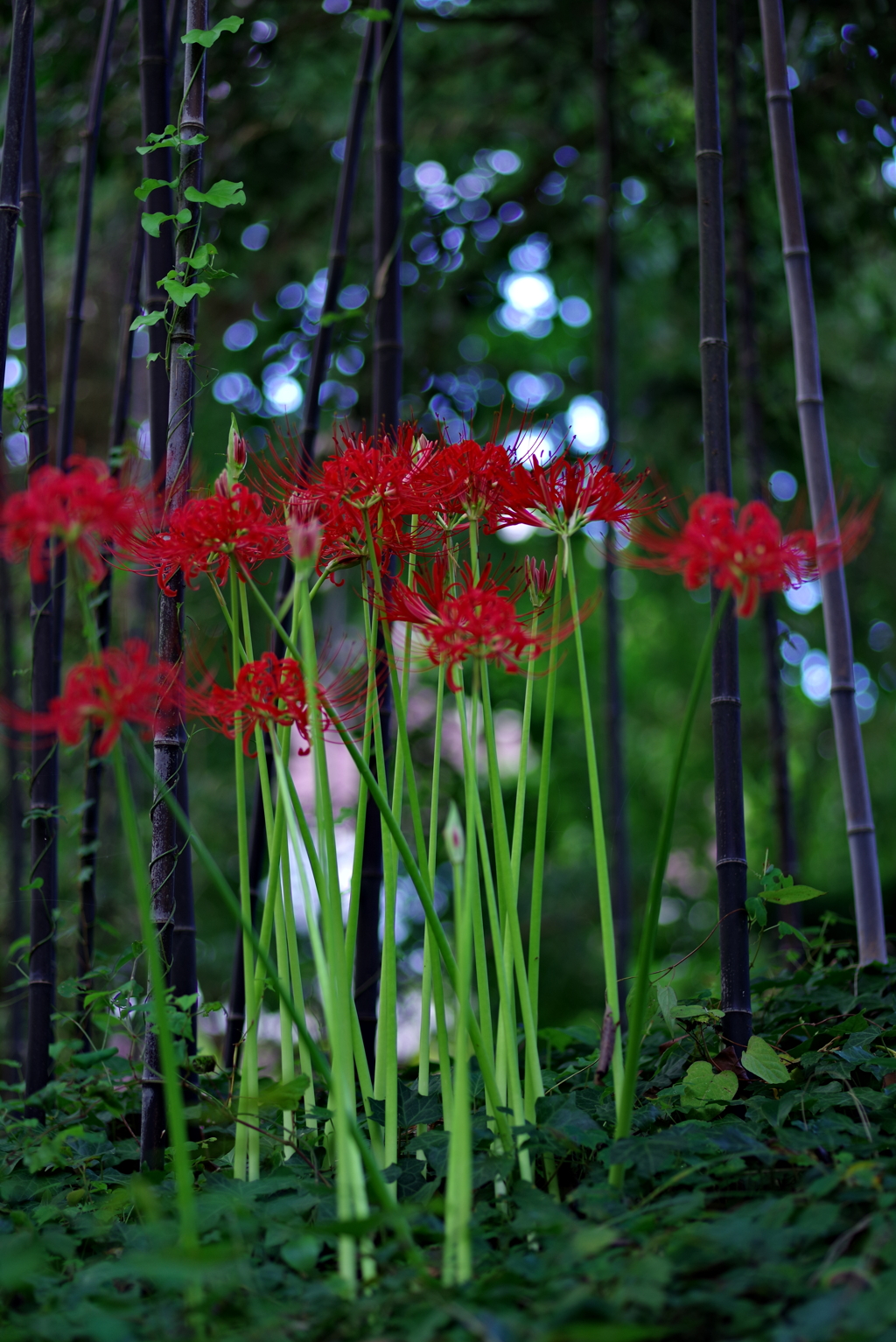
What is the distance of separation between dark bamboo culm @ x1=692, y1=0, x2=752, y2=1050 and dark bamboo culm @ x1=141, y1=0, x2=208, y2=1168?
73 cm

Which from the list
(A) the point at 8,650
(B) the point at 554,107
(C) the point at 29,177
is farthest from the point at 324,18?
(A) the point at 8,650

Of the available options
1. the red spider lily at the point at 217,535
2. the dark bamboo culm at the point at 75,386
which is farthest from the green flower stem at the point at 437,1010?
the dark bamboo culm at the point at 75,386

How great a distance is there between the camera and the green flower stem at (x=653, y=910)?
106 cm

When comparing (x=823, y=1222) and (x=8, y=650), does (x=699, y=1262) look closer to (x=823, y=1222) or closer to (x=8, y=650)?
(x=823, y=1222)

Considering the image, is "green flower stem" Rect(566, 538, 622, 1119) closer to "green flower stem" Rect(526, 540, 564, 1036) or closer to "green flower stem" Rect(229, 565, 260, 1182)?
"green flower stem" Rect(526, 540, 564, 1036)

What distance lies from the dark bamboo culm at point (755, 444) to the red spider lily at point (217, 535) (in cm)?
128

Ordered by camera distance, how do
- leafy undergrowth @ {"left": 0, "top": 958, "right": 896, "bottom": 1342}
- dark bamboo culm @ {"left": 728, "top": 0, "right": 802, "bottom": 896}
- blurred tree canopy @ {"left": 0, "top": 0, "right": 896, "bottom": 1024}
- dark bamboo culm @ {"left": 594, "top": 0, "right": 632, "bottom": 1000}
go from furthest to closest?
1. blurred tree canopy @ {"left": 0, "top": 0, "right": 896, "bottom": 1024}
2. dark bamboo culm @ {"left": 594, "top": 0, "right": 632, "bottom": 1000}
3. dark bamboo culm @ {"left": 728, "top": 0, "right": 802, "bottom": 896}
4. leafy undergrowth @ {"left": 0, "top": 958, "right": 896, "bottom": 1342}

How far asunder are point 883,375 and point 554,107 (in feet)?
6.83

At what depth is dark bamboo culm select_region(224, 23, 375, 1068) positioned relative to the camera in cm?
189

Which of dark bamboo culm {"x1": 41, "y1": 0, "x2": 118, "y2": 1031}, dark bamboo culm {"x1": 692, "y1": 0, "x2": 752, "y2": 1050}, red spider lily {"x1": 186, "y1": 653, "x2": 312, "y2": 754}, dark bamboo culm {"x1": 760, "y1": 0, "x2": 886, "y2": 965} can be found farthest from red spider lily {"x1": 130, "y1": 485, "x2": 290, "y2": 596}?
dark bamboo culm {"x1": 760, "y1": 0, "x2": 886, "y2": 965}

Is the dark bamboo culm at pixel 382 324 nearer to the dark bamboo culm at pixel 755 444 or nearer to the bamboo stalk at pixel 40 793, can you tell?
the bamboo stalk at pixel 40 793

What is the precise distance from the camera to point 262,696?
1.35m

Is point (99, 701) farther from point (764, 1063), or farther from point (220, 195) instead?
point (764, 1063)

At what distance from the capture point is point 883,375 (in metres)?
5.30
